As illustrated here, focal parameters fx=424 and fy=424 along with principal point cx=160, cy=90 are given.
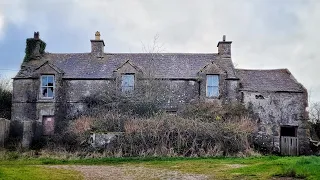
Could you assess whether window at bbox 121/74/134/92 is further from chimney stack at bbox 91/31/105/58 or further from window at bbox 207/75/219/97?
window at bbox 207/75/219/97

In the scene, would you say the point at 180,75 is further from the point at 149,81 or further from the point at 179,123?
the point at 179,123

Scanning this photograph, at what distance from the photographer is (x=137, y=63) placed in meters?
37.5

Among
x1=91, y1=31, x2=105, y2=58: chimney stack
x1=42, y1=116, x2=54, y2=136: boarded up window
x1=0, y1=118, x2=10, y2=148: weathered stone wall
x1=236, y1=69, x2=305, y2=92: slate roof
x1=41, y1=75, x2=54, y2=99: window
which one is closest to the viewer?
x1=0, y1=118, x2=10, y2=148: weathered stone wall

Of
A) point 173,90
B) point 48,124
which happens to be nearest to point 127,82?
point 173,90

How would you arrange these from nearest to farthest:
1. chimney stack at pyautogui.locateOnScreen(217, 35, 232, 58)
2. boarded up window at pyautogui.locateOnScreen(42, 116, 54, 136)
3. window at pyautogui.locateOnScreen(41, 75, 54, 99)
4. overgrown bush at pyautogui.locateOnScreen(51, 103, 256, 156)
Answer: overgrown bush at pyautogui.locateOnScreen(51, 103, 256, 156)
boarded up window at pyautogui.locateOnScreen(42, 116, 54, 136)
window at pyautogui.locateOnScreen(41, 75, 54, 99)
chimney stack at pyautogui.locateOnScreen(217, 35, 232, 58)

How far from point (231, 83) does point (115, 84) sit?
9.56 meters

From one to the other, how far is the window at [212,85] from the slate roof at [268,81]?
208 centimetres

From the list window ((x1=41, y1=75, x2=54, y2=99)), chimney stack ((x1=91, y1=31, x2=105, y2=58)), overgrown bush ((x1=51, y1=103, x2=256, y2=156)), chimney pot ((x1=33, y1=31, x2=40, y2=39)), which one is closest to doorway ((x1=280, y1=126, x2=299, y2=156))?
overgrown bush ((x1=51, y1=103, x2=256, y2=156))

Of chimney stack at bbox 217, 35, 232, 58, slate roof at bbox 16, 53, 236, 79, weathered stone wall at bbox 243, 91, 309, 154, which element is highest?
chimney stack at bbox 217, 35, 232, 58

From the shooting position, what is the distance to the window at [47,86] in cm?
3541

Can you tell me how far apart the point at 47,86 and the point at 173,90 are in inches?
415

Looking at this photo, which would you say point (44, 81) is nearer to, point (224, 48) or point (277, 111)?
→ point (224, 48)

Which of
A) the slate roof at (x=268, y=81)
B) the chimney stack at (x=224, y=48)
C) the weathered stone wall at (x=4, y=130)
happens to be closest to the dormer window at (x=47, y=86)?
the weathered stone wall at (x=4, y=130)

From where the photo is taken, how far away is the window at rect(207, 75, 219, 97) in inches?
1377
